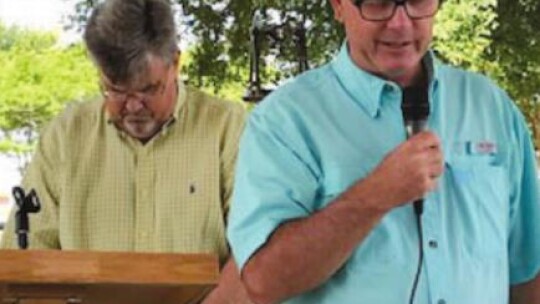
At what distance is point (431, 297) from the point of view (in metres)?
1.49

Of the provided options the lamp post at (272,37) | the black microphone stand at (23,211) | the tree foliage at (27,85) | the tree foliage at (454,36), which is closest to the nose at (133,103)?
the black microphone stand at (23,211)

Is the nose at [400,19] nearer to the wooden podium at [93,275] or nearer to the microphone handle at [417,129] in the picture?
the microphone handle at [417,129]

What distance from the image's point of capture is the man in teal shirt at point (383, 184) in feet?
4.60

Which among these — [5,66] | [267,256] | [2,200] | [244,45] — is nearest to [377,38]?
[267,256]

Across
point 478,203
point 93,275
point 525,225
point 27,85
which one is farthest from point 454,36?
point 93,275

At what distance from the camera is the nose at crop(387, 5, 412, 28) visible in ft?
5.03

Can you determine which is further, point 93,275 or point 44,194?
point 44,194

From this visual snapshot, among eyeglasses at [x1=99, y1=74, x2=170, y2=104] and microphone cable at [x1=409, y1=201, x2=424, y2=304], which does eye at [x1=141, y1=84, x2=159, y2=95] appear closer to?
eyeglasses at [x1=99, y1=74, x2=170, y2=104]

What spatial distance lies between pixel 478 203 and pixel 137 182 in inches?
39.6

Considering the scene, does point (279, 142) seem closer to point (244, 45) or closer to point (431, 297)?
point (431, 297)

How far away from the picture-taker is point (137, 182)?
2.38 m

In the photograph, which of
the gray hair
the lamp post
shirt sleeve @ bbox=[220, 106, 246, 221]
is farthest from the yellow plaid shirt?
the lamp post

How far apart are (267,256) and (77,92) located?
8.48 metres

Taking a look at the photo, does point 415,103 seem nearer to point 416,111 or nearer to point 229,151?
point 416,111
